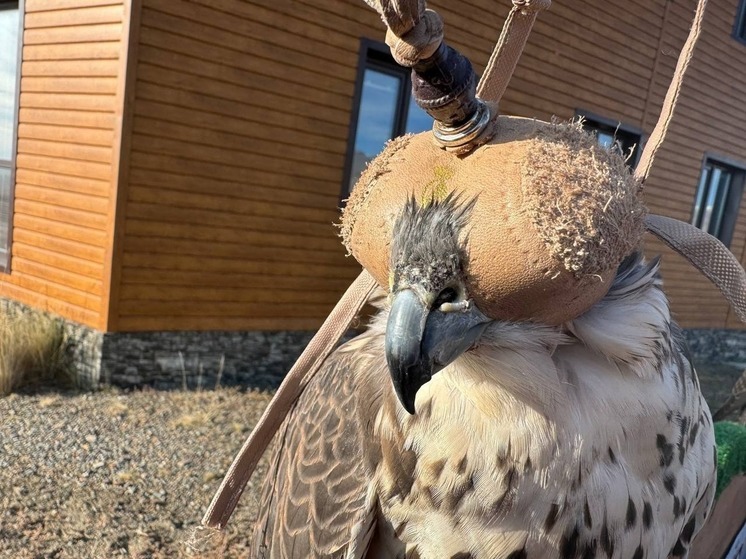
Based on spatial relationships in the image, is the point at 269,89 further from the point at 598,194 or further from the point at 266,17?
the point at 598,194

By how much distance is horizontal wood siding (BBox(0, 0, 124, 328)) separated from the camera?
5703 mm

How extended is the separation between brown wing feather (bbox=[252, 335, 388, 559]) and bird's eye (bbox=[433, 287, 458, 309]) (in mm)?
483

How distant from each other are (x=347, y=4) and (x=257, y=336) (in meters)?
3.72

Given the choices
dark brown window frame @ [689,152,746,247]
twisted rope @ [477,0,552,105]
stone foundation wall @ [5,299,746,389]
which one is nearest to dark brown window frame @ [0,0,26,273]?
stone foundation wall @ [5,299,746,389]

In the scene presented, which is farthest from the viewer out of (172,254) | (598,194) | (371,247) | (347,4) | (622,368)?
(347,4)

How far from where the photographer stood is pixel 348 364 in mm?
1653

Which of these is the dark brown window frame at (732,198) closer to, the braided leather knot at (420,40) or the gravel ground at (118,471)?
the gravel ground at (118,471)

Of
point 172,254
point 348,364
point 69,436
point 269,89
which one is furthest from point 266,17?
point 348,364

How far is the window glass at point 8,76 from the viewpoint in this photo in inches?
272

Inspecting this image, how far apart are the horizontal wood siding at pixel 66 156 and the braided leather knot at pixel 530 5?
5201 mm

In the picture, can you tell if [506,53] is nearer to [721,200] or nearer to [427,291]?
[427,291]

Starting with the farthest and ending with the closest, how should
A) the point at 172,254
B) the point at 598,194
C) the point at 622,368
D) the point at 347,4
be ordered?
the point at 347,4
the point at 172,254
the point at 622,368
the point at 598,194

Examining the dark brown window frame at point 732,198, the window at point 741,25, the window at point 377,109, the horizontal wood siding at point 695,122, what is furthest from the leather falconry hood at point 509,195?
the dark brown window frame at point 732,198

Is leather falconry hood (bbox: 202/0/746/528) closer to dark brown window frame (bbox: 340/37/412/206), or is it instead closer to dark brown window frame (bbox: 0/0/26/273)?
dark brown window frame (bbox: 340/37/412/206)
